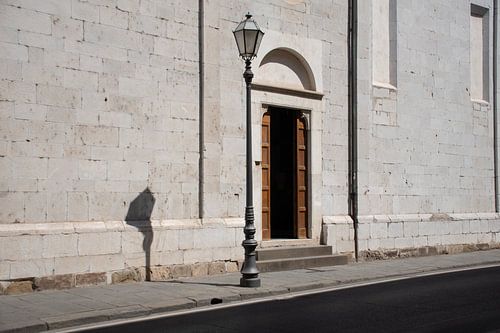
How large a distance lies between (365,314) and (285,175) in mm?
7570

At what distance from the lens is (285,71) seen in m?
15.7

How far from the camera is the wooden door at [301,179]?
1576 centimetres

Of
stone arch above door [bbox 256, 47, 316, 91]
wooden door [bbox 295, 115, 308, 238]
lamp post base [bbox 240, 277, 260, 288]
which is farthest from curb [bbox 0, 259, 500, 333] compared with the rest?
stone arch above door [bbox 256, 47, 316, 91]

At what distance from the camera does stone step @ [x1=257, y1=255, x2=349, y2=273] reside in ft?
46.2

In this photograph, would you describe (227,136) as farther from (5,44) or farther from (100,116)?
(5,44)

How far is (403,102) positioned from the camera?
59.4ft

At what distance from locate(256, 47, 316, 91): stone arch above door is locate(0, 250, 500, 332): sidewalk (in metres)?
4.20

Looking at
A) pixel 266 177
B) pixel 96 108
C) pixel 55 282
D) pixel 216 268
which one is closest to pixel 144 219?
pixel 216 268

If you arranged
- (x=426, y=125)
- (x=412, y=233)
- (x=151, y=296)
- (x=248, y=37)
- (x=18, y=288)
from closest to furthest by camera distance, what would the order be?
(x=151, y=296), (x=18, y=288), (x=248, y=37), (x=412, y=233), (x=426, y=125)

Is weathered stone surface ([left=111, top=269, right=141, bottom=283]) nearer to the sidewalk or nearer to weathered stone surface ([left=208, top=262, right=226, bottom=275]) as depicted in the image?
the sidewalk

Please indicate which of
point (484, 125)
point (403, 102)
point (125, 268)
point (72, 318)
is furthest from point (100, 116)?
point (484, 125)

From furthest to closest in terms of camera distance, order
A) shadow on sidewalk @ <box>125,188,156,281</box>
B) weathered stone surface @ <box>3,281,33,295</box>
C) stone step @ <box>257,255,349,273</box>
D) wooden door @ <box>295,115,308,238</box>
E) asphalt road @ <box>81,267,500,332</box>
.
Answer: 1. wooden door @ <box>295,115,308,238</box>
2. stone step @ <box>257,255,349,273</box>
3. shadow on sidewalk @ <box>125,188,156,281</box>
4. weathered stone surface @ <box>3,281,33,295</box>
5. asphalt road @ <box>81,267,500,332</box>

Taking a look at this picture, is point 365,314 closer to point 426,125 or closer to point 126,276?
point 126,276

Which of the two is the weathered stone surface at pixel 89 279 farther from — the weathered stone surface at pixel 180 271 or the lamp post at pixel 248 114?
the lamp post at pixel 248 114
